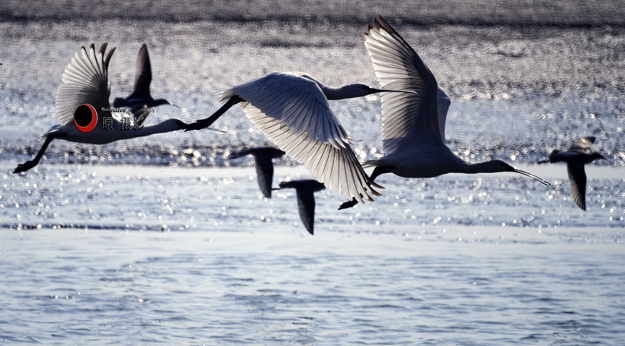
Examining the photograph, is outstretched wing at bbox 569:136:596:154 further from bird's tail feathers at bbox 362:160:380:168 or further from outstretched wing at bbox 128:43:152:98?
outstretched wing at bbox 128:43:152:98

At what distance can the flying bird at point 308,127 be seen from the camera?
615 cm

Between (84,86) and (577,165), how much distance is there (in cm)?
457

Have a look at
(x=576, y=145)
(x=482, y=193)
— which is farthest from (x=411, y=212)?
A: (x=576, y=145)

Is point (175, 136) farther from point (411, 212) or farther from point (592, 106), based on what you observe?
point (592, 106)

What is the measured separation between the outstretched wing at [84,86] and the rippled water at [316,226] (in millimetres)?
1851

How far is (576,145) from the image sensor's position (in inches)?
415

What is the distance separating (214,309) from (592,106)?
8.08 meters

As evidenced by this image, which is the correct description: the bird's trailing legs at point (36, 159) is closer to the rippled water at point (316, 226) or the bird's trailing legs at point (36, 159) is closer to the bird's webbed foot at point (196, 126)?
the bird's webbed foot at point (196, 126)

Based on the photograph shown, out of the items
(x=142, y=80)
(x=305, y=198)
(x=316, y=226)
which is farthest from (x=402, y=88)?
(x=142, y=80)

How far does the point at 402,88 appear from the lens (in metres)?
7.50

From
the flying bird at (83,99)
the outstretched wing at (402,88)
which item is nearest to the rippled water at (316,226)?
the outstretched wing at (402,88)

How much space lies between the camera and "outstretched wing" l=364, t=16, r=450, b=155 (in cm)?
738

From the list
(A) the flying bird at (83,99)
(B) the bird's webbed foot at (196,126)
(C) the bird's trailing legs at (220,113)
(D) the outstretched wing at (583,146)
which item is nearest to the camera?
(C) the bird's trailing legs at (220,113)

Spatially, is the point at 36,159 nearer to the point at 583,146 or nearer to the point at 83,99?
the point at 83,99
